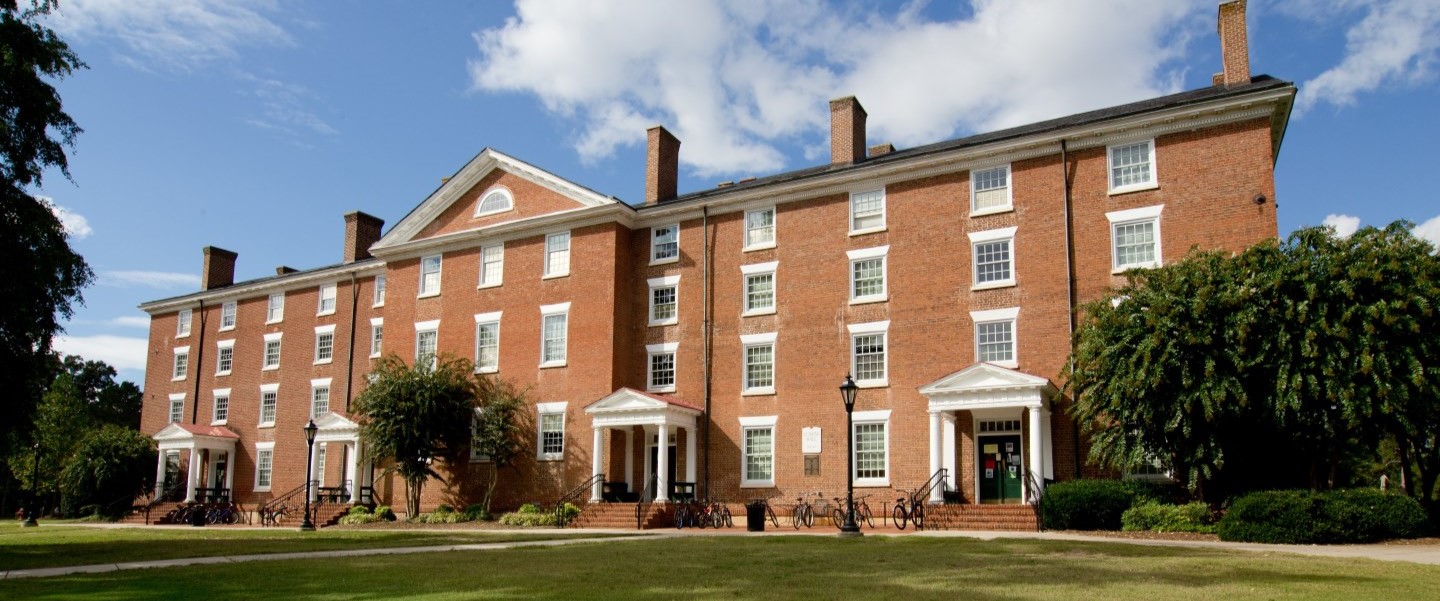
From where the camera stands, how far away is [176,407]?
46125 millimetres

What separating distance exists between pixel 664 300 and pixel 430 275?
30.6ft

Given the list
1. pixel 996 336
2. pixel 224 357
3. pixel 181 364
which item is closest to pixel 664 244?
pixel 996 336

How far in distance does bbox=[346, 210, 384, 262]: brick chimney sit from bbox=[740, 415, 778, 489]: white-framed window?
21.0 meters

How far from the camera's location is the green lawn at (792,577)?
10.8 meters

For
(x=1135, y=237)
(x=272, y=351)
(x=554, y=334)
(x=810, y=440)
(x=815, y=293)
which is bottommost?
(x=810, y=440)

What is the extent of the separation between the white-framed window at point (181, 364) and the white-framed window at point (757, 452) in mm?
29256

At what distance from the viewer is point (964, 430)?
85.9 feet

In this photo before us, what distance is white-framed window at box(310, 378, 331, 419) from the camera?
40594 mm

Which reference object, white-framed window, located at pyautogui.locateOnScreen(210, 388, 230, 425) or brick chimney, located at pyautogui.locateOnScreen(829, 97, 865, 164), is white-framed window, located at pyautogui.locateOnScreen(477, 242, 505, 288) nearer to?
brick chimney, located at pyautogui.locateOnScreen(829, 97, 865, 164)

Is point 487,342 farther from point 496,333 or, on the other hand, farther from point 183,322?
point 183,322

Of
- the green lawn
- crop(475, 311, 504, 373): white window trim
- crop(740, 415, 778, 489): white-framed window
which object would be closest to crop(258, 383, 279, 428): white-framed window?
crop(475, 311, 504, 373): white window trim

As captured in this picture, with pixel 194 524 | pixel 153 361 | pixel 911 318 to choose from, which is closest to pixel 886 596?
pixel 911 318

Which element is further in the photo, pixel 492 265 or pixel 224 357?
pixel 224 357

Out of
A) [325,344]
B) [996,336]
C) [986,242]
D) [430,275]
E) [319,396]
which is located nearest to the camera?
[996,336]
